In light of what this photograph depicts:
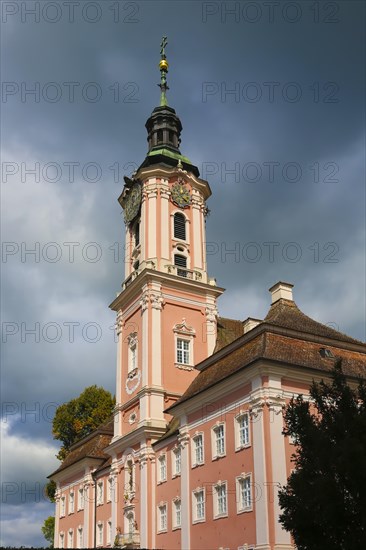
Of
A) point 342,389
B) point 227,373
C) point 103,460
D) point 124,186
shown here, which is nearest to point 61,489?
point 103,460

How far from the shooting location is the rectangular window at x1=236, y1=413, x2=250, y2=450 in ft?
101

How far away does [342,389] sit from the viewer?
20641 mm

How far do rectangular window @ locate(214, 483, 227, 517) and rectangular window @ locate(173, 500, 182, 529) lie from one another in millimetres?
4388

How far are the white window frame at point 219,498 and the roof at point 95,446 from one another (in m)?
17.4

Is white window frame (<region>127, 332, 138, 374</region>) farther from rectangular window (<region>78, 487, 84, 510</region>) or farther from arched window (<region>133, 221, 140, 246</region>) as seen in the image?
rectangular window (<region>78, 487, 84, 510</region>)

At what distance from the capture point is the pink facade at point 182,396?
3022 cm

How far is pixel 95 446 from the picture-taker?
50.5 meters

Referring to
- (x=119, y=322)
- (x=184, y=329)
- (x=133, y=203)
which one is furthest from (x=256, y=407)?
(x=133, y=203)

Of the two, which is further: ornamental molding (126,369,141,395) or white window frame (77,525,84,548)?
white window frame (77,525,84,548)

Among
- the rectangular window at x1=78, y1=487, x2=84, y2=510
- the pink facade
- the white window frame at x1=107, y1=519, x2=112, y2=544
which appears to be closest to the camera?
the pink facade

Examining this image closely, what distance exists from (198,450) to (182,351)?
36.2 feet

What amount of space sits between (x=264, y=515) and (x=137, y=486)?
560 inches

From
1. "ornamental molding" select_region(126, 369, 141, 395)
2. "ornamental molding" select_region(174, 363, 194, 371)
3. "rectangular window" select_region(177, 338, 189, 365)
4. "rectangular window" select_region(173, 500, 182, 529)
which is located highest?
"rectangular window" select_region(177, 338, 189, 365)

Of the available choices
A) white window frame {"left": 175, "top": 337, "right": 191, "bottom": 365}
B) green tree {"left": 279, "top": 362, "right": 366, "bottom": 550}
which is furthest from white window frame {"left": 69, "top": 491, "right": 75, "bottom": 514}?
green tree {"left": 279, "top": 362, "right": 366, "bottom": 550}
